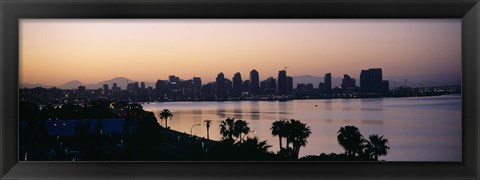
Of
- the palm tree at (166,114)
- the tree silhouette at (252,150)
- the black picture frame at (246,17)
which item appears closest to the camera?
the black picture frame at (246,17)

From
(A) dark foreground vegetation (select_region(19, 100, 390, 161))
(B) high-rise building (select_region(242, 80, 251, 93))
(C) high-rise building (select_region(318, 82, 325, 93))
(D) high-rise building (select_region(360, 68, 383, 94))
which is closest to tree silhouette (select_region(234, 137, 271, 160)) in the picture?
(A) dark foreground vegetation (select_region(19, 100, 390, 161))

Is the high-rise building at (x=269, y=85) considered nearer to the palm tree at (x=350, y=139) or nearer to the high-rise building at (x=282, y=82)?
the high-rise building at (x=282, y=82)

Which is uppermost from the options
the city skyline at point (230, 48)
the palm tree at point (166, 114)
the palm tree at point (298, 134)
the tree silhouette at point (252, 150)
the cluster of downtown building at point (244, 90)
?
the city skyline at point (230, 48)

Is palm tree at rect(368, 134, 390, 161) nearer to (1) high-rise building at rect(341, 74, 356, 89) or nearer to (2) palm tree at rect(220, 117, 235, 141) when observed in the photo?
(1) high-rise building at rect(341, 74, 356, 89)

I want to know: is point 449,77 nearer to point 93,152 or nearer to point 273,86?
point 273,86

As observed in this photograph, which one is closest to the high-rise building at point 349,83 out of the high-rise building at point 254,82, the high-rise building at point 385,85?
the high-rise building at point 385,85

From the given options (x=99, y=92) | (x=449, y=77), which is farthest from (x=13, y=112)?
(x=449, y=77)
